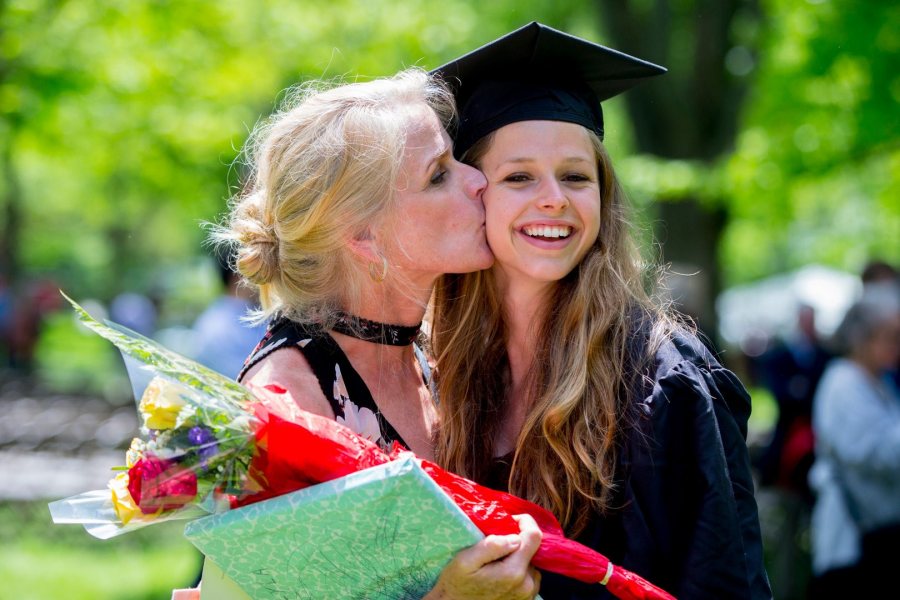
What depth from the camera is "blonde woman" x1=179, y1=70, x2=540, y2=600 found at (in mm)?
2785

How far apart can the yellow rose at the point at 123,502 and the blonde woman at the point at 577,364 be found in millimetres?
903

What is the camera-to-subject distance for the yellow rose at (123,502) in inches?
86.0

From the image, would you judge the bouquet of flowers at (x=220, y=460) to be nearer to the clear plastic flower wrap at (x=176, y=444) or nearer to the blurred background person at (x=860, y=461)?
the clear plastic flower wrap at (x=176, y=444)

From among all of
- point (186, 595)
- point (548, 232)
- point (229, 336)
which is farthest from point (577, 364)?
point (229, 336)

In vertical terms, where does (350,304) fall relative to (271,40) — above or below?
below

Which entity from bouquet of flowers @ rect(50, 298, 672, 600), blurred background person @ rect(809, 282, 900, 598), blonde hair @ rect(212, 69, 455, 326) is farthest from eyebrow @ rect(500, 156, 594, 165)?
blurred background person @ rect(809, 282, 900, 598)

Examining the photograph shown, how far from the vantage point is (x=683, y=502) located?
8.14ft

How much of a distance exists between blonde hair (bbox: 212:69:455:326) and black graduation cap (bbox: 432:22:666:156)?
0.15 m

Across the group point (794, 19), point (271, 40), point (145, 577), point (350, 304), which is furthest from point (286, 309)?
point (271, 40)

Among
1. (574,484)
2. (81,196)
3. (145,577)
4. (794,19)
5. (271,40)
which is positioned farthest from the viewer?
(81,196)

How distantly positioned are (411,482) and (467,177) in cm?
110

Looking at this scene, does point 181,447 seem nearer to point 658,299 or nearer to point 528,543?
point 528,543

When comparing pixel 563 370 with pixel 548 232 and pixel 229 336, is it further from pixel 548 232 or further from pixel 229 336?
pixel 229 336

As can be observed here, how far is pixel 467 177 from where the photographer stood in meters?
2.94
